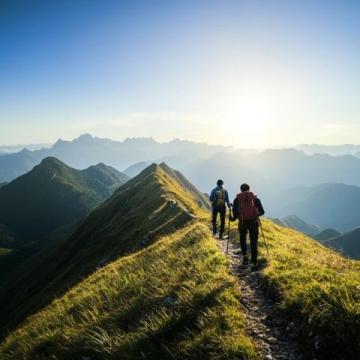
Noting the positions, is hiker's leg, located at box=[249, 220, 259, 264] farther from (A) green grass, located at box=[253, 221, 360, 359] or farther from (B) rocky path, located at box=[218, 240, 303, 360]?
(A) green grass, located at box=[253, 221, 360, 359]

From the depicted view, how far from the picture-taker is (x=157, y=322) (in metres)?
10.6

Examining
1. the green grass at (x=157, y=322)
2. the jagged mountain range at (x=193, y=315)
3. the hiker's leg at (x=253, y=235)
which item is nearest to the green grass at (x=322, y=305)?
the jagged mountain range at (x=193, y=315)

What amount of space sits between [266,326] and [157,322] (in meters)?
3.43

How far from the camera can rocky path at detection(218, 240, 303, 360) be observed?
8672 mm

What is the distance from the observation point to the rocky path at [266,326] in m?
8.67

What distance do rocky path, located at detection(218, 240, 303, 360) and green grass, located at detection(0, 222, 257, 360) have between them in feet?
1.27

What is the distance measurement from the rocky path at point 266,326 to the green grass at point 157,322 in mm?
387

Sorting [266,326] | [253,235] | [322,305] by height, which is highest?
[253,235]

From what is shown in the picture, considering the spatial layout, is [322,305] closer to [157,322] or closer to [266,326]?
[266,326]

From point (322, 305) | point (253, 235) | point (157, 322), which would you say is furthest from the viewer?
point (253, 235)

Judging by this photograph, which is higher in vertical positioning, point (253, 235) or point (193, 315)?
point (253, 235)

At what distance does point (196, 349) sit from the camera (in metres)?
8.84

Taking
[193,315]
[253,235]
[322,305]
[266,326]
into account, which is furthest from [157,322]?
[253,235]

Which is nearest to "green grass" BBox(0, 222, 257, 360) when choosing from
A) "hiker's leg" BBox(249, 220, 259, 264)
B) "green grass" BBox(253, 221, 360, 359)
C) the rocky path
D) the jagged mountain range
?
the jagged mountain range
